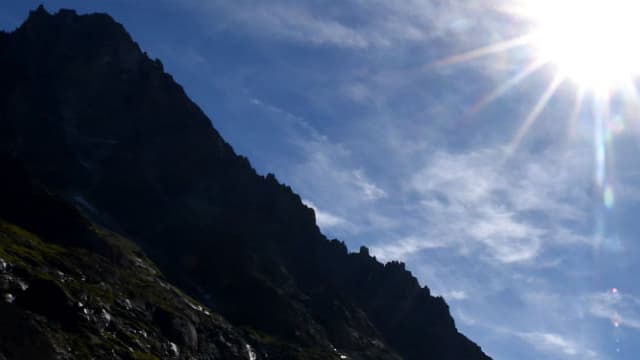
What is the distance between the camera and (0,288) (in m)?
180

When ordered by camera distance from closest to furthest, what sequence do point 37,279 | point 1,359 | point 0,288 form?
point 1,359
point 0,288
point 37,279

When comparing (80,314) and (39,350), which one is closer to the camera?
(39,350)

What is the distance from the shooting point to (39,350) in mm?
163250

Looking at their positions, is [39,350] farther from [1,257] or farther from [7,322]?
[1,257]

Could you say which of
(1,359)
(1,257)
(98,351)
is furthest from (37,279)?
(1,359)

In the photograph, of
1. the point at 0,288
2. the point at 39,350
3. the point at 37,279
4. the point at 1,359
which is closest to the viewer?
the point at 1,359

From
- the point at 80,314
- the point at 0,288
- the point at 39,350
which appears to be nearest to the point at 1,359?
the point at 39,350

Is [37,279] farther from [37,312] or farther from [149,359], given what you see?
[149,359]

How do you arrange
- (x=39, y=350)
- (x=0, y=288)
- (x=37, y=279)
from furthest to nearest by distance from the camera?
(x=37, y=279)
(x=0, y=288)
(x=39, y=350)

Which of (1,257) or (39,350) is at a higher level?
(1,257)

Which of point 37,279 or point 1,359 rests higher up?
point 37,279

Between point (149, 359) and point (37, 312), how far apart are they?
31.0 metres

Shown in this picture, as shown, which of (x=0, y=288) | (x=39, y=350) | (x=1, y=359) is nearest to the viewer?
(x=1, y=359)

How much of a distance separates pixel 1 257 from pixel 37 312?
899 inches
